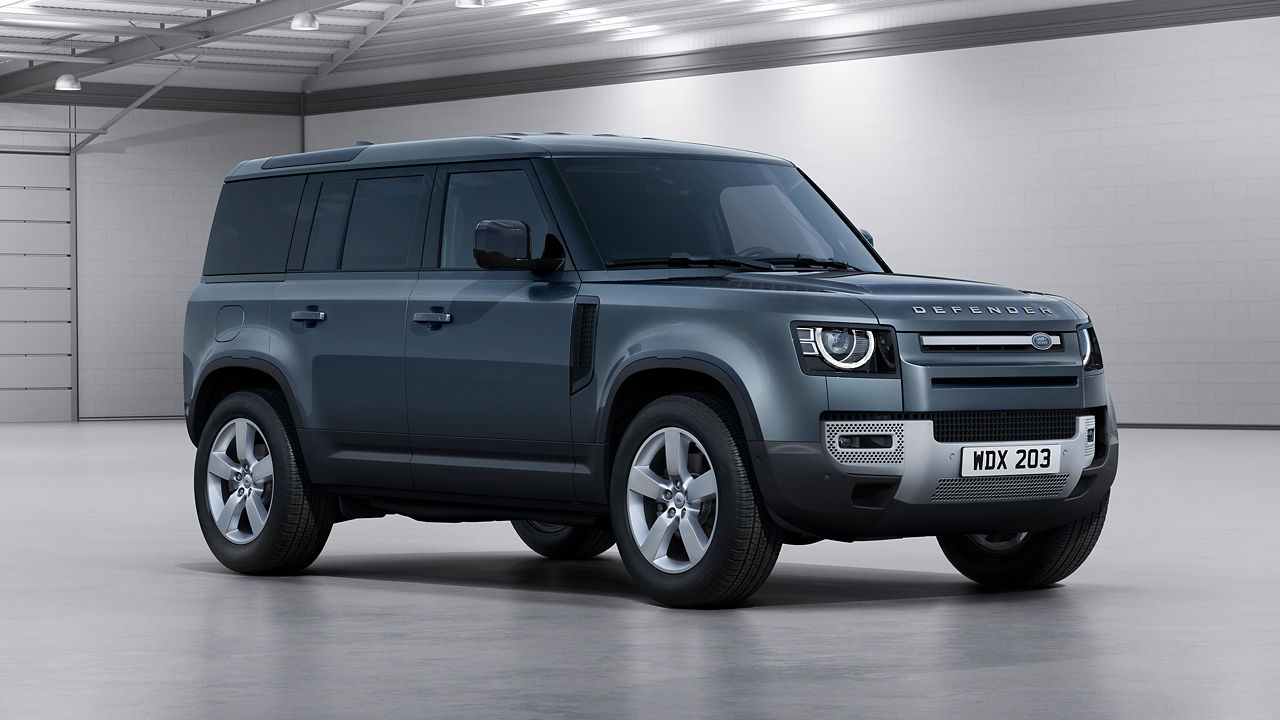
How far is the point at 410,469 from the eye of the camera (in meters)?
8.55

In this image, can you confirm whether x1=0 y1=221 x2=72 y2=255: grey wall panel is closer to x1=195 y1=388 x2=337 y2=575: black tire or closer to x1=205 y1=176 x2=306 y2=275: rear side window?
x1=205 y1=176 x2=306 y2=275: rear side window

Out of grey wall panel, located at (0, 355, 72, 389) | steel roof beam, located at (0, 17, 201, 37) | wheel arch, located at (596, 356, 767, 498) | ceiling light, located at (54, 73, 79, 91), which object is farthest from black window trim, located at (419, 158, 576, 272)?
grey wall panel, located at (0, 355, 72, 389)

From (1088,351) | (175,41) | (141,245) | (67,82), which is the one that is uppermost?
(175,41)

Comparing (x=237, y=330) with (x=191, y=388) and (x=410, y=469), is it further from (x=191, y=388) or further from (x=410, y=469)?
(x=410, y=469)

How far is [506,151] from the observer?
335 inches

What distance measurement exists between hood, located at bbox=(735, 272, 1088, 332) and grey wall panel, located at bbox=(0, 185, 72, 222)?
24.4 meters

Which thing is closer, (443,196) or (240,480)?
(443,196)

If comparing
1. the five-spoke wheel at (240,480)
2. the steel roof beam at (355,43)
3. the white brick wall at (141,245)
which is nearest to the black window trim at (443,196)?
the five-spoke wheel at (240,480)

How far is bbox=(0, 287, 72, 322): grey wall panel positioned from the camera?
Answer: 30.3 m

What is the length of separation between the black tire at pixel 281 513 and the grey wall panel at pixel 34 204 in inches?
882

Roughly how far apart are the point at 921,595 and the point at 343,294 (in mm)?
2896

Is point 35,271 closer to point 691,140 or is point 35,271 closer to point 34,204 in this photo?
point 34,204

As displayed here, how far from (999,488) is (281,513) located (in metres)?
Result: 3.39

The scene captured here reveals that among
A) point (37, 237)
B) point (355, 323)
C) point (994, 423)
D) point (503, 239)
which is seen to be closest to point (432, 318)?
point (355, 323)
